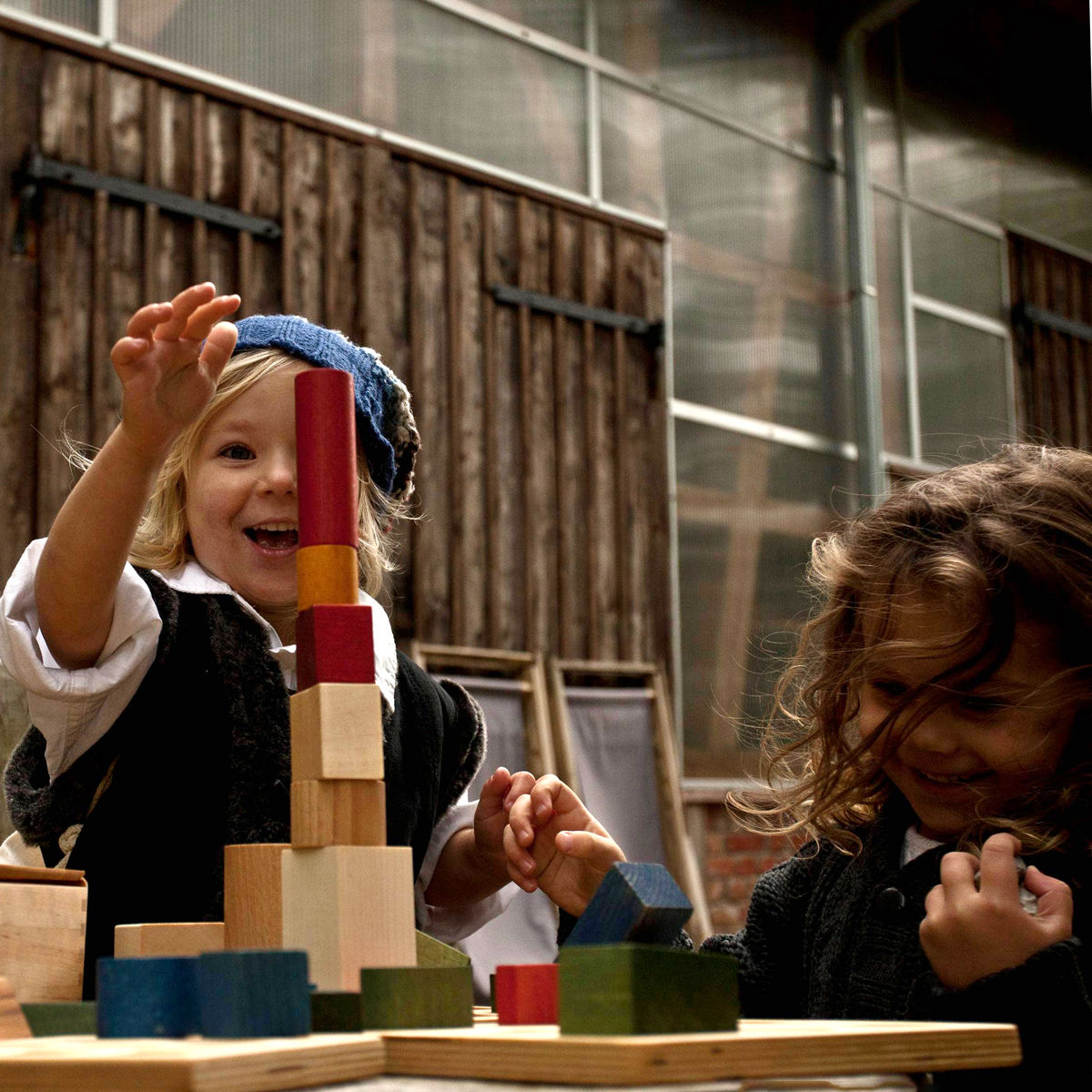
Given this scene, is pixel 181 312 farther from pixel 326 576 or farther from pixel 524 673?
pixel 524 673

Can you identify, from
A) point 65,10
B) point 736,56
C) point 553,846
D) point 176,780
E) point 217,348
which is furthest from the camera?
point 736,56

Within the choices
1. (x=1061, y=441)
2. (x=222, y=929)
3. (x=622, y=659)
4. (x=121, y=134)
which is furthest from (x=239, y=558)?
(x=1061, y=441)

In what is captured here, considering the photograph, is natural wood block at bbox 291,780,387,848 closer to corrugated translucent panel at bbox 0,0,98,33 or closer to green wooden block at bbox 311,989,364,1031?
green wooden block at bbox 311,989,364,1031

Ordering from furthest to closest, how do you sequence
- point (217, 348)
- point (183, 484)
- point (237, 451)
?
point (183, 484) → point (237, 451) → point (217, 348)

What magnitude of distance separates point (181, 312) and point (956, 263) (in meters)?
5.96

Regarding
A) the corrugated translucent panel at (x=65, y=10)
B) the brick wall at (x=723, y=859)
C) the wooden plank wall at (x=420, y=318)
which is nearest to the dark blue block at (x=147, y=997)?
the wooden plank wall at (x=420, y=318)

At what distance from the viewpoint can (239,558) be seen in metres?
1.39

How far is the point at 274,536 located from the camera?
4.63 feet

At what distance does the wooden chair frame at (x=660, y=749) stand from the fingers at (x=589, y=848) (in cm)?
371

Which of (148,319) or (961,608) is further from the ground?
(148,319)

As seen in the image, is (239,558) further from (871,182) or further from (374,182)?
(871,182)

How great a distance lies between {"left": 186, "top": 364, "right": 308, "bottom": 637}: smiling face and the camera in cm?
137

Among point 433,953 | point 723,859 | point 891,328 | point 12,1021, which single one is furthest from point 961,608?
point 891,328

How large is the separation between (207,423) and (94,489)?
0.40 m
